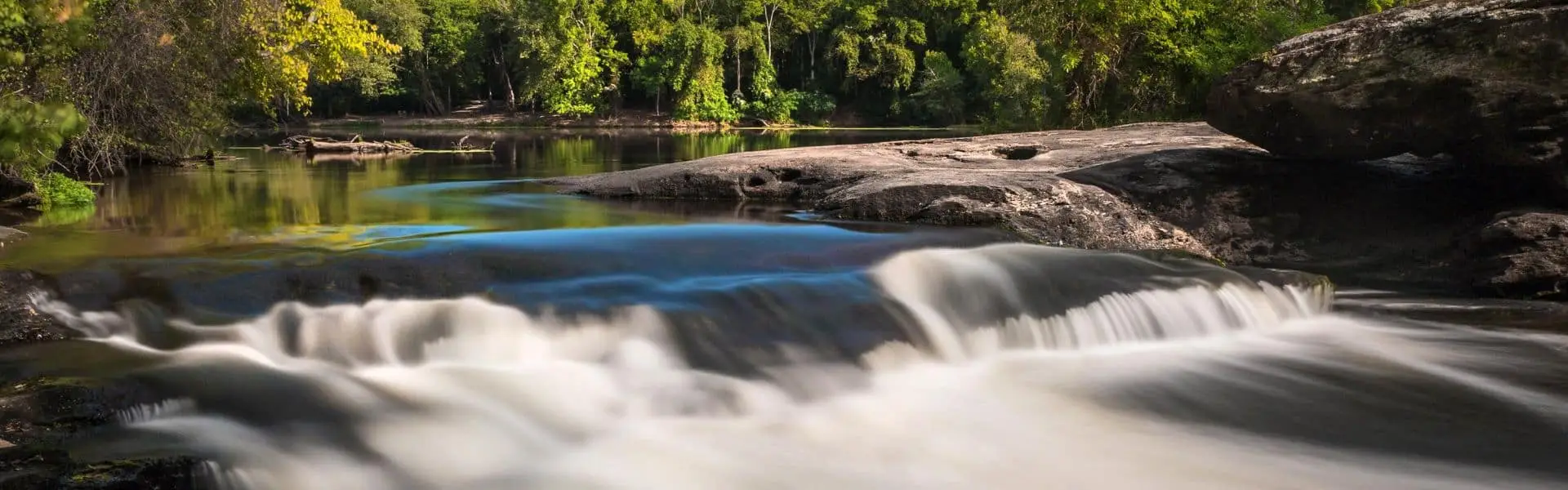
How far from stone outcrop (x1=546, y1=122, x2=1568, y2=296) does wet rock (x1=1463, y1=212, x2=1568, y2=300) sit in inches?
3.7

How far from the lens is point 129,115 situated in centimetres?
1573

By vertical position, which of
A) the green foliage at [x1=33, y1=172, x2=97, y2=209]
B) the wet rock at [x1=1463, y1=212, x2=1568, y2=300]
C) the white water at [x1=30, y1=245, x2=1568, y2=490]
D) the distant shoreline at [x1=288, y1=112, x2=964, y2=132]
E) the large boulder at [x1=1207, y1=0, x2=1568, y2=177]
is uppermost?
the distant shoreline at [x1=288, y1=112, x2=964, y2=132]

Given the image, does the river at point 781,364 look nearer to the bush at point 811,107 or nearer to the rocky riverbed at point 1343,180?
the rocky riverbed at point 1343,180

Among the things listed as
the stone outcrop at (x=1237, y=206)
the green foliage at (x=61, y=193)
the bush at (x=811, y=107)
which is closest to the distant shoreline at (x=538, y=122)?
the bush at (x=811, y=107)

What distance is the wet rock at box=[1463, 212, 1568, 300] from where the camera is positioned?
7074mm

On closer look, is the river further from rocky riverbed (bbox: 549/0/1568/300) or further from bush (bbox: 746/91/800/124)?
bush (bbox: 746/91/800/124)

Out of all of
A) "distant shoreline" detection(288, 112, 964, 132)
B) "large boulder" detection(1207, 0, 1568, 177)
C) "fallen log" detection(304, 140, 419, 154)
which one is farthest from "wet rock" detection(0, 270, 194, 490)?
"distant shoreline" detection(288, 112, 964, 132)

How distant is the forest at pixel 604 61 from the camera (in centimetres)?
1372

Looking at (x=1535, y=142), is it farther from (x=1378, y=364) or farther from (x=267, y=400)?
(x=267, y=400)

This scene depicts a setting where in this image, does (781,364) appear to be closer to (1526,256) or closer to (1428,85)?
(1428,85)

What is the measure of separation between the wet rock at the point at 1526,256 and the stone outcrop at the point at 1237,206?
0.31 feet

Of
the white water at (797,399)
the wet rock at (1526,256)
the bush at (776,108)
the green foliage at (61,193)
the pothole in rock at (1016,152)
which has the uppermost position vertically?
the bush at (776,108)

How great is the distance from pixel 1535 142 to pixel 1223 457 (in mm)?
4549

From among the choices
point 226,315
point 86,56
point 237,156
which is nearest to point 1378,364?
point 226,315
